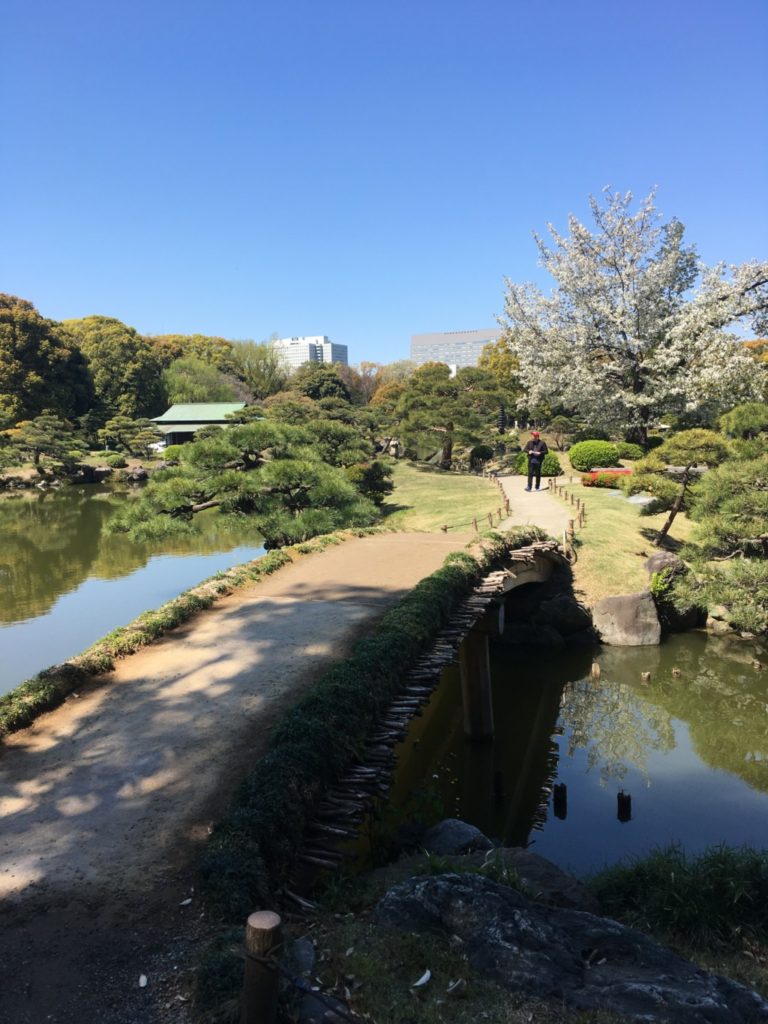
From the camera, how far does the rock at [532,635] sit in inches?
611

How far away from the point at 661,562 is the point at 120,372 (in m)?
48.6

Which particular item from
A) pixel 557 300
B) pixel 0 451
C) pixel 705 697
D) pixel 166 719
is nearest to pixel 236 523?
pixel 166 719

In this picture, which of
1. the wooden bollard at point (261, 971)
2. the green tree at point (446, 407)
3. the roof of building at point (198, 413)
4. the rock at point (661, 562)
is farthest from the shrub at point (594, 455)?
the roof of building at point (198, 413)

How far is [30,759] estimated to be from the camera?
579 centimetres

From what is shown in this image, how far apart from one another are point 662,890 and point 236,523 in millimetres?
10427

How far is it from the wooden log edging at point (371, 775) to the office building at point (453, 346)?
544 feet

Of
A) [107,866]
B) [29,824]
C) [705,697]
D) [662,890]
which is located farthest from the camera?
[705,697]

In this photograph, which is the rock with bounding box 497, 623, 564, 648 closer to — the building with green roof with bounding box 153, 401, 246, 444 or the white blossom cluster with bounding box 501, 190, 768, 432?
the white blossom cluster with bounding box 501, 190, 768, 432

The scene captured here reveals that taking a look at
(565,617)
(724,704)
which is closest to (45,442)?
(565,617)

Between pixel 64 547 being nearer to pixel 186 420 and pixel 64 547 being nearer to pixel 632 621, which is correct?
pixel 632 621

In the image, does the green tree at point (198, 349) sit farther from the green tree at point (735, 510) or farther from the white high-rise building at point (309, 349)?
the white high-rise building at point (309, 349)

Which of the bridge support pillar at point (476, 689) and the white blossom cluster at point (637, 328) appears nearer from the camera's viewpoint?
the bridge support pillar at point (476, 689)

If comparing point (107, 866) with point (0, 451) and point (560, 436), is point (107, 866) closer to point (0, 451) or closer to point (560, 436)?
point (560, 436)

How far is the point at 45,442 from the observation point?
40.5m
